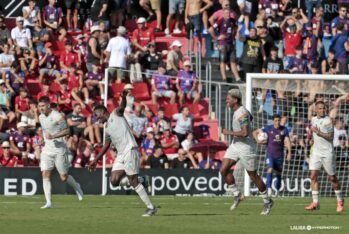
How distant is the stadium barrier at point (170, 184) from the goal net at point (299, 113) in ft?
0.12

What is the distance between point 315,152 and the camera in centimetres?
2603

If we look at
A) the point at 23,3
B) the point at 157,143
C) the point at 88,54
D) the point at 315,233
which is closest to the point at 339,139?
the point at 157,143

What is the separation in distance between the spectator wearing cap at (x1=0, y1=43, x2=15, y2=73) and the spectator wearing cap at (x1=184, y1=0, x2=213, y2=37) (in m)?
6.03

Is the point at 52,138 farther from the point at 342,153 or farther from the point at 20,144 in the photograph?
the point at 342,153

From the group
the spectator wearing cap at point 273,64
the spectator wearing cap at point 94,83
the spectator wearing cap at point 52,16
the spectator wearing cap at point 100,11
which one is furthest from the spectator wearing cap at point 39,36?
the spectator wearing cap at point 273,64

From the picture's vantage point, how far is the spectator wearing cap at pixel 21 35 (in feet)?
128

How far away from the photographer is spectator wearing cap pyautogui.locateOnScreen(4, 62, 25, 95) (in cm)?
3722

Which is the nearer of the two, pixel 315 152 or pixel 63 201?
pixel 315 152

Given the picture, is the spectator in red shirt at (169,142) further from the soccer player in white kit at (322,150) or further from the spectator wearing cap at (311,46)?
the soccer player in white kit at (322,150)

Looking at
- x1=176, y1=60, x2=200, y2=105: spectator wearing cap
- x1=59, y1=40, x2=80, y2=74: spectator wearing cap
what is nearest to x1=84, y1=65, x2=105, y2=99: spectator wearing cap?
x1=59, y1=40, x2=80, y2=74: spectator wearing cap

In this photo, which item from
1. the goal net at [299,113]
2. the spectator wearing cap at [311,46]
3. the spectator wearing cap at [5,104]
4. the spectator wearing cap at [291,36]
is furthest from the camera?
the spectator wearing cap at [291,36]

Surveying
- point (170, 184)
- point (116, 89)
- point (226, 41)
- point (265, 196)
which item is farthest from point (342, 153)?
point (265, 196)

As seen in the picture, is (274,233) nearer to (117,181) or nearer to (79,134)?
(117,181)

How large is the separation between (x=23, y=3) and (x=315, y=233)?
24226 millimetres
